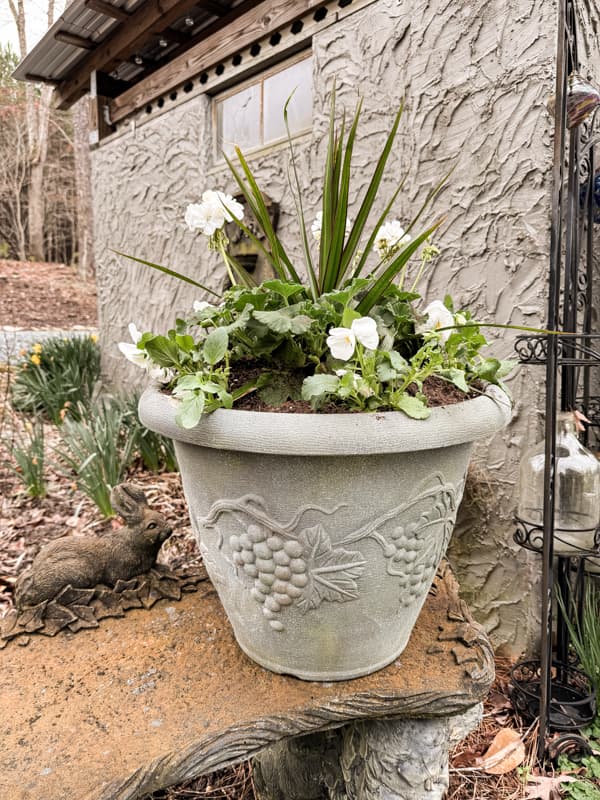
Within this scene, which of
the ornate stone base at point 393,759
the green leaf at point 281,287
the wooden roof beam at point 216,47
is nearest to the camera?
the green leaf at point 281,287

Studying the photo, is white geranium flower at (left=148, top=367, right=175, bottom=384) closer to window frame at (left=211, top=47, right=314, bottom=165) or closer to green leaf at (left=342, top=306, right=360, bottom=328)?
green leaf at (left=342, top=306, right=360, bottom=328)

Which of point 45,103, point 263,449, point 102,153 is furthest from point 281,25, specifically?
point 45,103

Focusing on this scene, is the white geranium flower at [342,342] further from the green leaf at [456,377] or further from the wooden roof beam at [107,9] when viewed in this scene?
the wooden roof beam at [107,9]

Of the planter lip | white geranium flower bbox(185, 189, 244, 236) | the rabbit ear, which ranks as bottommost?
the rabbit ear

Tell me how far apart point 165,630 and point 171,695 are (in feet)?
0.69

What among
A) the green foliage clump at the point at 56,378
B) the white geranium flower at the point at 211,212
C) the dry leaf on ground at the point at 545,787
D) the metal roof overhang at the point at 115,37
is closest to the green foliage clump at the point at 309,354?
the white geranium flower at the point at 211,212

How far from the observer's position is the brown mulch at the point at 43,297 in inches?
315

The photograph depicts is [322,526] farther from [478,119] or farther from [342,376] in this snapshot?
[478,119]

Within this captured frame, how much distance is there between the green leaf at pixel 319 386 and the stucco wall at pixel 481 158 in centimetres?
101

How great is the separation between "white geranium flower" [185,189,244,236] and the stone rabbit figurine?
0.68 metres

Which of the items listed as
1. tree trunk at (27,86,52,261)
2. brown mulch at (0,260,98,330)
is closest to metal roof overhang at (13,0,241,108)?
brown mulch at (0,260,98,330)

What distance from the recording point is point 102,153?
13.9 feet

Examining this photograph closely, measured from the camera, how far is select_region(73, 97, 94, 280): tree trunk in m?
8.32

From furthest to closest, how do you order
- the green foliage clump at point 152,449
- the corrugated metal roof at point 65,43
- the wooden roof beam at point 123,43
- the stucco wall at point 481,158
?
the corrugated metal roof at point 65,43 < the wooden roof beam at point 123,43 < the green foliage clump at point 152,449 < the stucco wall at point 481,158
